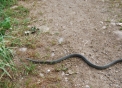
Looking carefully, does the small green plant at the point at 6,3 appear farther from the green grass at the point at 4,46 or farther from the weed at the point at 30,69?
the weed at the point at 30,69

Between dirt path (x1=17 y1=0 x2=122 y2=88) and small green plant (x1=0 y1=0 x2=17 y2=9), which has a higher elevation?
small green plant (x1=0 y1=0 x2=17 y2=9)

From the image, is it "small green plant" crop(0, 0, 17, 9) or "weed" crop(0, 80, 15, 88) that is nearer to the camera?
"weed" crop(0, 80, 15, 88)

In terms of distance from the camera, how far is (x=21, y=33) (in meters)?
4.80

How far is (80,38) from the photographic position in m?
4.68

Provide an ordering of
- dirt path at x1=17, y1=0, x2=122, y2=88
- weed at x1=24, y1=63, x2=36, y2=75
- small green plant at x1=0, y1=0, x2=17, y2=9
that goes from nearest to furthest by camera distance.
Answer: dirt path at x1=17, y1=0, x2=122, y2=88 < weed at x1=24, y1=63, x2=36, y2=75 < small green plant at x1=0, y1=0, x2=17, y2=9

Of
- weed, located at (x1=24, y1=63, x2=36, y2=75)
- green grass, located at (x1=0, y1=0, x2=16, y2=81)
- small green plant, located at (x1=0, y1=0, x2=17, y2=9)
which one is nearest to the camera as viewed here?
green grass, located at (x1=0, y1=0, x2=16, y2=81)

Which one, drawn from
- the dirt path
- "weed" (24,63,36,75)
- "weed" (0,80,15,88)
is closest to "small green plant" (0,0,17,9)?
the dirt path

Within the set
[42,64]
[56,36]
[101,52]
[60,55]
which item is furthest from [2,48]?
[101,52]

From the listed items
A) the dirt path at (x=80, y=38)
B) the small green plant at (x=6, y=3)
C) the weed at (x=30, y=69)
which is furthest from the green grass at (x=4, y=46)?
the dirt path at (x=80, y=38)

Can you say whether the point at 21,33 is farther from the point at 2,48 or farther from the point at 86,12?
the point at 86,12

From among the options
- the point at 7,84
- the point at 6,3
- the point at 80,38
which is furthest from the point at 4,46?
the point at 6,3

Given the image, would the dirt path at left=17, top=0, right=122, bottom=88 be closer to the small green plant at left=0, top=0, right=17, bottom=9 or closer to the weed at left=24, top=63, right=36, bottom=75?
the weed at left=24, top=63, right=36, bottom=75

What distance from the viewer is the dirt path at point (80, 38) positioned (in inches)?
146

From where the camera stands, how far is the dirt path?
3705 millimetres
